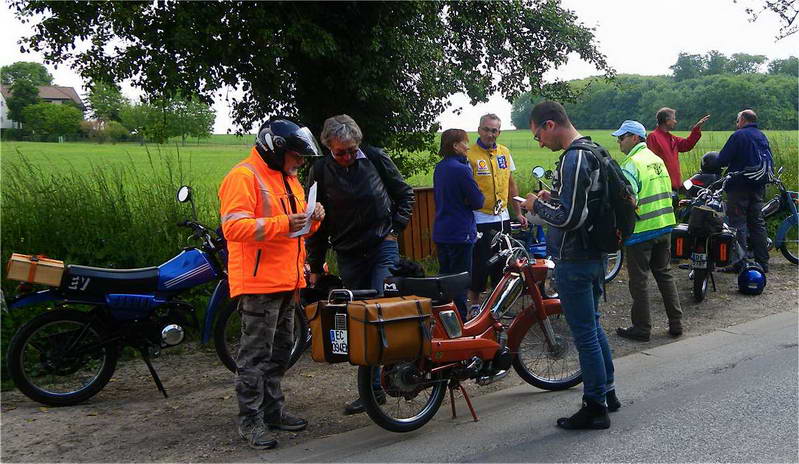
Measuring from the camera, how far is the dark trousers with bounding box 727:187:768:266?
33.9ft

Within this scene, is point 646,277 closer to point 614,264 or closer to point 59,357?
point 614,264

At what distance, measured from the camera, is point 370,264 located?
5445 mm

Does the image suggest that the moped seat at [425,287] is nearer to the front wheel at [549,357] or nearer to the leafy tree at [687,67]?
the front wheel at [549,357]

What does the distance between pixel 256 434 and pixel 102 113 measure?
21.8 ft

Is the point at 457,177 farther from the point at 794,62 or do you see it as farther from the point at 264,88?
the point at 794,62

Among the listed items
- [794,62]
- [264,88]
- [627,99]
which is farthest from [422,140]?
[794,62]

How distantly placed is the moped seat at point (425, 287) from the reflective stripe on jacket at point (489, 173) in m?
2.75

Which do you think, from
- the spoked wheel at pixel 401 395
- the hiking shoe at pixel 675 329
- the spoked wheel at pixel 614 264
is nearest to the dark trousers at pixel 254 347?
the spoked wheel at pixel 401 395

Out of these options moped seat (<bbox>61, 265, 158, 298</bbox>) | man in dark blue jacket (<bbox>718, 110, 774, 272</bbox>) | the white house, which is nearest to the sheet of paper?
moped seat (<bbox>61, 265, 158, 298</bbox>)

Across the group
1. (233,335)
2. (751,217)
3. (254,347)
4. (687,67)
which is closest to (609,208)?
(254,347)

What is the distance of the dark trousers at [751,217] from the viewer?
10328 millimetres

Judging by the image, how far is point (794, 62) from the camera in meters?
26.7

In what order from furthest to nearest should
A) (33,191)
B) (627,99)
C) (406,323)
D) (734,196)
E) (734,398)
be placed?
(627,99), (734,196), (33,191), (734,398), (406,323)

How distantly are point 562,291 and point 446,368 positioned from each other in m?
0.93
